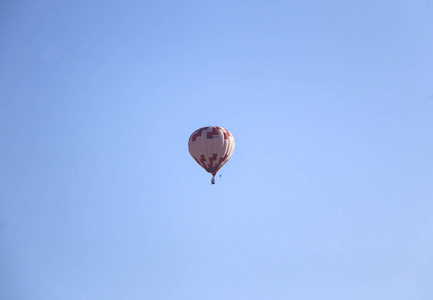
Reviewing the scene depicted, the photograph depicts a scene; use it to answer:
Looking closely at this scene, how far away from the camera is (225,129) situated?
88.9 metres

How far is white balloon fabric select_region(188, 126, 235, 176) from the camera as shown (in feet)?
284

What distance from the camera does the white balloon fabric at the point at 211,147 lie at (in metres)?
86.6

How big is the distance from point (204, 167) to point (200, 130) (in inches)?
155

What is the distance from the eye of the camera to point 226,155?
8738 centimetres

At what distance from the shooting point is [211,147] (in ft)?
284

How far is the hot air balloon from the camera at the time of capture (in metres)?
86.6

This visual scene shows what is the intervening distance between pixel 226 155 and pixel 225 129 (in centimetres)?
316

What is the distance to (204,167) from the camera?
287ft

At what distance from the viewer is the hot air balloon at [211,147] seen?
3410 inches

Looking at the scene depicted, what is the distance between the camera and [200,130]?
8781 centimetres

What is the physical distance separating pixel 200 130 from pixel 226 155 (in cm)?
384

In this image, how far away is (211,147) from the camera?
86.6 meters
